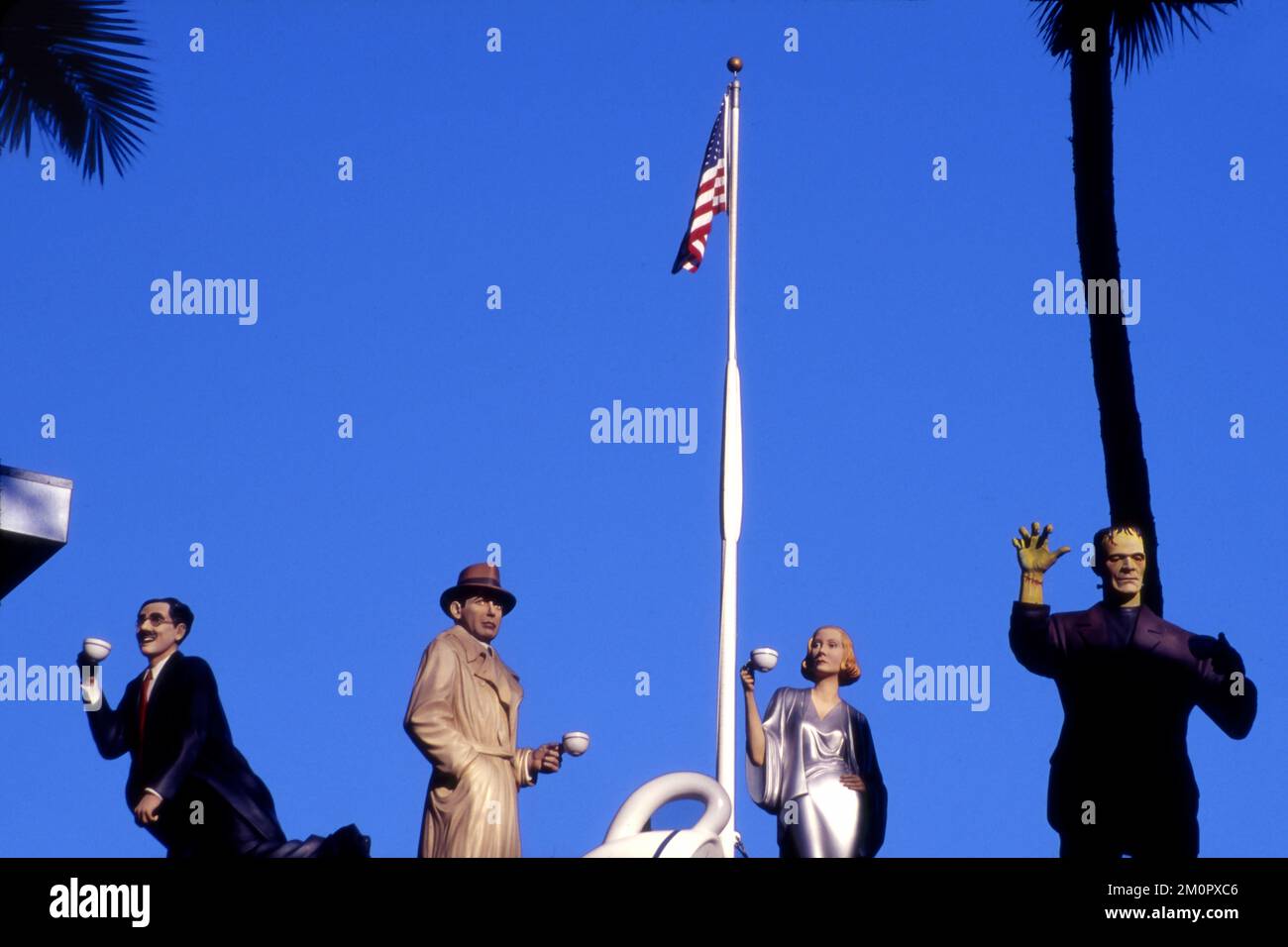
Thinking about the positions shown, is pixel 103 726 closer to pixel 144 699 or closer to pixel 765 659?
pixel 144 699

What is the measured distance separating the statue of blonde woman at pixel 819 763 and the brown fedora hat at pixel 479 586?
145 cm

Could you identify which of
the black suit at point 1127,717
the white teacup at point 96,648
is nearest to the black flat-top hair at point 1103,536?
the black suit at point 1127,717

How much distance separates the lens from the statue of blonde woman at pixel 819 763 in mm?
15555

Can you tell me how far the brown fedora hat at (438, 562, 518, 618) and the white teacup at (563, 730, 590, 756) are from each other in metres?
1.05

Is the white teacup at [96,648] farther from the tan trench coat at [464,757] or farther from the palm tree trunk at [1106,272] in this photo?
the palm tree trunk at [1106,272]

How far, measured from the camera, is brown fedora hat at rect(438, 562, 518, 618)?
15.5 metres

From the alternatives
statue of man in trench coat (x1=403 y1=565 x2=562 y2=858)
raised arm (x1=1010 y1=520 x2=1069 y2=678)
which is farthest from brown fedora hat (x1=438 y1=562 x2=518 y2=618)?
raised arm (x1=1010 y1=520 x2=1069 y2=678)

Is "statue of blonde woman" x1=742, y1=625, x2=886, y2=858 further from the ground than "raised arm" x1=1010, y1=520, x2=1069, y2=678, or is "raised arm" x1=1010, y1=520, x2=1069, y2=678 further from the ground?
"raised arm" x1=1010, y1=520, x2=1069, y2=678

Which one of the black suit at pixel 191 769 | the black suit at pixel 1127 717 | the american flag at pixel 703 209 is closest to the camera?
the black suit at pixel 1127 717

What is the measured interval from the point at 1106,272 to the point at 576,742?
5.63 metres

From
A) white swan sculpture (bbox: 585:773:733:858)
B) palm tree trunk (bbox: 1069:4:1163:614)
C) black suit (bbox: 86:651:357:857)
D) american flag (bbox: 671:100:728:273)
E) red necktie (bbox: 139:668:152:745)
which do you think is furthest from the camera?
american flag (bbox: 671:100:728:273)

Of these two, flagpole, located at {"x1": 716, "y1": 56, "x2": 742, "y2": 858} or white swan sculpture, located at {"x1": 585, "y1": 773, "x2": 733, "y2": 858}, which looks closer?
white swan sculpture, located at {"x1": 585, "y1": 773, "x2": 733, "y2": 858}

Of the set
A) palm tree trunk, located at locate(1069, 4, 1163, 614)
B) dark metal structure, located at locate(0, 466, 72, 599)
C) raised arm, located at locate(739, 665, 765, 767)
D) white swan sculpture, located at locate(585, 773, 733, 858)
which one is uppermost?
palm tree trunk, located at locate(1069, 4, 1163, 614)

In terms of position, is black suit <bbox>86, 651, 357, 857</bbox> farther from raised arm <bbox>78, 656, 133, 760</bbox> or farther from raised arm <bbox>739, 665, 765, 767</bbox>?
raised arm <bbox>739, 665, 765, 767</bbox>
